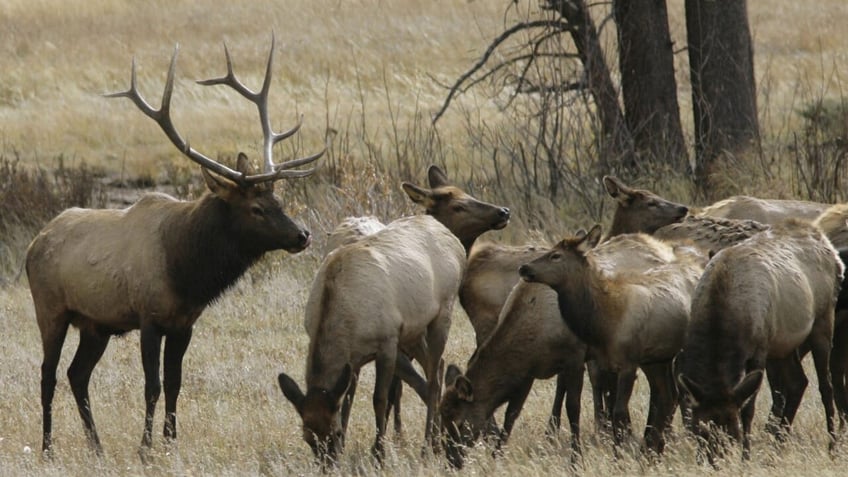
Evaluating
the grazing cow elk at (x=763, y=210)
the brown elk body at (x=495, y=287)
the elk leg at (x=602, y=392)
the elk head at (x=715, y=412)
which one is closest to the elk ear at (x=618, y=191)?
the brown elk body at (x=495, y=287)

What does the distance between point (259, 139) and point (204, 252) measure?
59.1 feet

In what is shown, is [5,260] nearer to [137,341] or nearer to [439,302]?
[137,341]

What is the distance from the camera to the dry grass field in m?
10.3

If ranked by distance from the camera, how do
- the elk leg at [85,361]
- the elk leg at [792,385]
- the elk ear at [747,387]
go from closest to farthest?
the elk ear at [747,387], the elk leg at [792,385], the elk leg at [85,361]

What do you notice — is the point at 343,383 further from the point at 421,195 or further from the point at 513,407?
the point at 421,195

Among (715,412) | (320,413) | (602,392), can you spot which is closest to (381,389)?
(320,413)

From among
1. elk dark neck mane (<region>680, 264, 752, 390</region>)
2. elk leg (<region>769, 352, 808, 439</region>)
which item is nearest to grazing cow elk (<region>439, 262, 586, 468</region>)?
elk dark neck mane (<region>680, 264, 752, 390</region>)

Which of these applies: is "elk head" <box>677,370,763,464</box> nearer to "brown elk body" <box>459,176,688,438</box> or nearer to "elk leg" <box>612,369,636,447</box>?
"elk leg" <box>612,369,636,447</box>

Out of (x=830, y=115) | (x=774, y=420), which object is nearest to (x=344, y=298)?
(x=774, y=420)

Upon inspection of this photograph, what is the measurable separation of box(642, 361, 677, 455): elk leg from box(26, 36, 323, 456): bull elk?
2671 mm

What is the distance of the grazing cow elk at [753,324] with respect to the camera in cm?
930

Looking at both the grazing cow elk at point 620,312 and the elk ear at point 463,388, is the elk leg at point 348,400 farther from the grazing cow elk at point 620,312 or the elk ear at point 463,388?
the grazing cow elk at point 620,312

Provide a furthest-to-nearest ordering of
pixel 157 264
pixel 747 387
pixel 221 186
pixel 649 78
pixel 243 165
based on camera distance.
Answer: pixel 649 78
pixel 243 165
pixel 221 186
pixel 157 264
pixel 747 387

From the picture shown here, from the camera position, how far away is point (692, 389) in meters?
9.23
